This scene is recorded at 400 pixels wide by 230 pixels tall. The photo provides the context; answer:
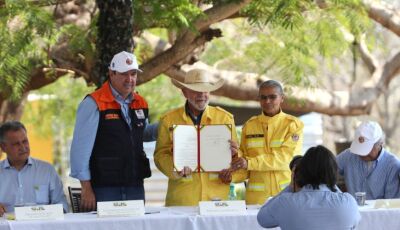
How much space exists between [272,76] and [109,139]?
8.38m

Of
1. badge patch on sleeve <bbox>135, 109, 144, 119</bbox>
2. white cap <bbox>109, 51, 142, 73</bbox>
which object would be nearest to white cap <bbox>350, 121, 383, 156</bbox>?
badge patch on sleeve <bbox>135, 109, 144, 119</bbox>

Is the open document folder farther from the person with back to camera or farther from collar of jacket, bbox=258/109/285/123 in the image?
the person with back to camera

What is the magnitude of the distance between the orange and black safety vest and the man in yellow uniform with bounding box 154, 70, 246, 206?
0.77ft

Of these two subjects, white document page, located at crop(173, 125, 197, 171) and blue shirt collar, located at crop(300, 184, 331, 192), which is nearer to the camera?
blue shirt collar, located at crop(300, 184, 331, 192)

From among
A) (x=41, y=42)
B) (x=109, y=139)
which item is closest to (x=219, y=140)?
(x=109, y=139)

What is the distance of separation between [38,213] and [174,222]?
2.81ft

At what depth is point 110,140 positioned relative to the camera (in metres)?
7.47

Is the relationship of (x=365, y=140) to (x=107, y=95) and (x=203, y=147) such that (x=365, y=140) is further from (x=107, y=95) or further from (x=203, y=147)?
(x=107, y=95)

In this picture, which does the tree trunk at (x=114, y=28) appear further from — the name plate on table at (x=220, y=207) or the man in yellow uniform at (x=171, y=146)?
the name plate on table at (x=220, y=207)

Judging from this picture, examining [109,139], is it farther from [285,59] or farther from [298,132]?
[285,59]

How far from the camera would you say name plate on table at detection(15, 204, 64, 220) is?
6605 millimetres

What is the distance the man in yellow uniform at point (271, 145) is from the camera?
299 inches

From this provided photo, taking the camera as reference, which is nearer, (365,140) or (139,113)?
(139,113)

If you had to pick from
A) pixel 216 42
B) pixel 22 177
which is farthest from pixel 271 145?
pixel 216 42
